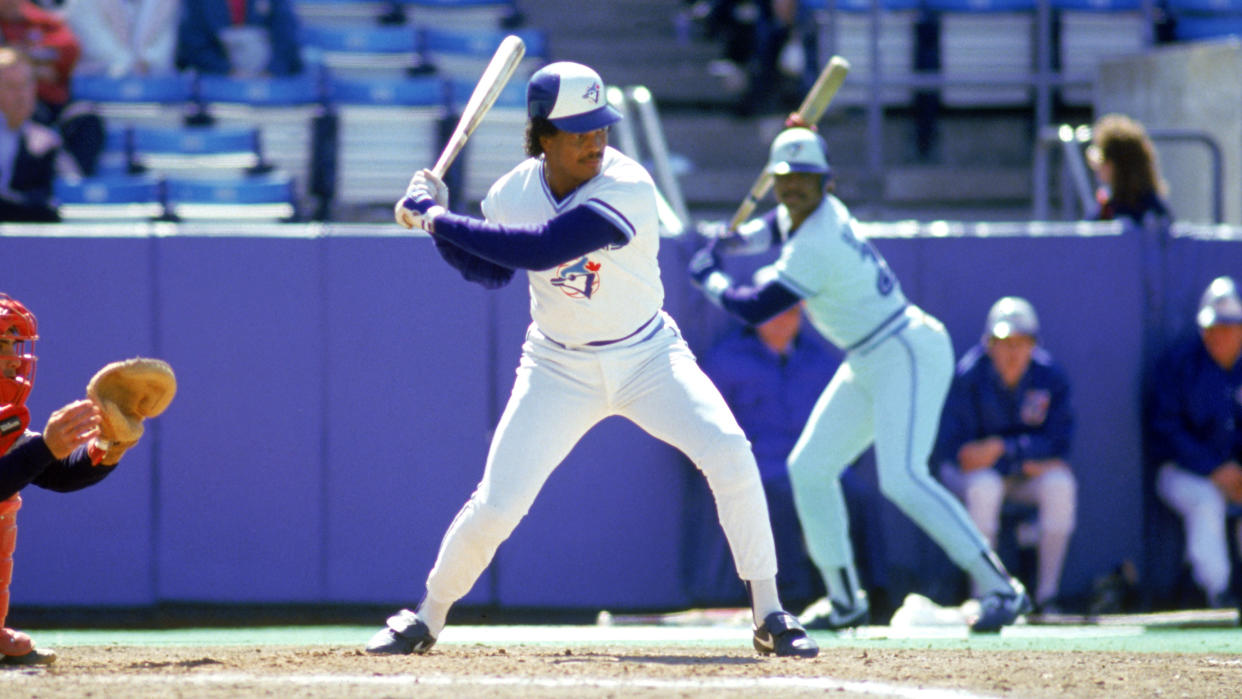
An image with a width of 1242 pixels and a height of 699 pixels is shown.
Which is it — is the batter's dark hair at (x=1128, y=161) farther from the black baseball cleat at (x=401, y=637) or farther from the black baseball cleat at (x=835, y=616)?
the black baseball cleat at (x=401, y=637)

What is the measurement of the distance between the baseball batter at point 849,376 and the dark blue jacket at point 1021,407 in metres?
0.86

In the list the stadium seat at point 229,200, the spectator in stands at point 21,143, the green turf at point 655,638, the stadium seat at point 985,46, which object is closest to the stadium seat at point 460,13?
the stadium seat at point 229,200

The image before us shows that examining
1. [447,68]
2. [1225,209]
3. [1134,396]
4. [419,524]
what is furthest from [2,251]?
[1225,209]

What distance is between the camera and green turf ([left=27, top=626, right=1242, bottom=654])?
5.63 meters

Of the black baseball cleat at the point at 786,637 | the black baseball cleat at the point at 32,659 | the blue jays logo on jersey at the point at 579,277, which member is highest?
the blue jays logo on jersey at the point at 579,277

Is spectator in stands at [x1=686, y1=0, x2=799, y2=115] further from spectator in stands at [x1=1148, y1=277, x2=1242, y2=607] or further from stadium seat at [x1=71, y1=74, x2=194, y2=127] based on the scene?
stadium seat at [x1=71, y1=74, x2=194, y2=127]

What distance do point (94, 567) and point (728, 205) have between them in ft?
14.7

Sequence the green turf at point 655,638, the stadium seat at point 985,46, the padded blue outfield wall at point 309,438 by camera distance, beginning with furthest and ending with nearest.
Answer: the stadium seat at point 985,46
the padded blue outfield wall at point 309,438
the green turf at point 655,638

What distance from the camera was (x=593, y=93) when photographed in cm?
450

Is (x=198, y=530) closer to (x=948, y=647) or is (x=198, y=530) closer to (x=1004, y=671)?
(x=948, y=647)

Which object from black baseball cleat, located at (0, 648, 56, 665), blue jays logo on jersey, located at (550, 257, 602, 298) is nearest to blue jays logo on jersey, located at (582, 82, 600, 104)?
blue jays logo on jersey, located at (550, 257, 602, 298)

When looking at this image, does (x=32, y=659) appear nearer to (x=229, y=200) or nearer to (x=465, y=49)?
(x=229, y=200)

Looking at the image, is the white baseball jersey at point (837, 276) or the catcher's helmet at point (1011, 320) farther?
the catcher's helmet at point (1011, 320)

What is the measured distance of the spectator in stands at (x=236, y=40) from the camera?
368 inches
